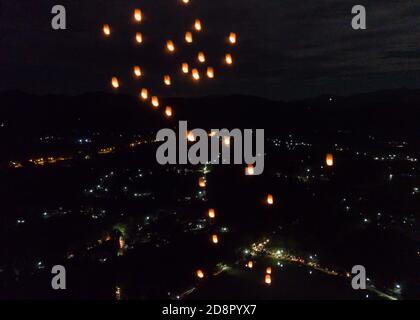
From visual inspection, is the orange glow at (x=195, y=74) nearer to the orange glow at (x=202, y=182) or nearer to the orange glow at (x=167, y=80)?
the orange glow at (x=167, y=80)

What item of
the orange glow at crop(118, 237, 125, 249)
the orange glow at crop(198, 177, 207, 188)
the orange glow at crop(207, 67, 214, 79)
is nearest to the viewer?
the orange glow at crop(207, 67, 214, 79)

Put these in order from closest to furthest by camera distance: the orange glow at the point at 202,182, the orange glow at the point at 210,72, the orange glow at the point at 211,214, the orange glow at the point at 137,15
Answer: the orange glow at the point at 137,15 < the orange glow at the point at 210,72 < the orange glow at the point at 211,214 < the orange glow at the point at 202,182

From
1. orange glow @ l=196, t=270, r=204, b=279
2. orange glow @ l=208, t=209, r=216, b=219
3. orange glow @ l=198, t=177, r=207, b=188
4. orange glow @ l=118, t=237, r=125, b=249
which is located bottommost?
orange glow @ l=196, t=270, r=204, b=279

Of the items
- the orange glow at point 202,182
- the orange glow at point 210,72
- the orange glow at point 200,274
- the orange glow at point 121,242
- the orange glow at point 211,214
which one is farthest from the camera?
the orange glow at point 202,182

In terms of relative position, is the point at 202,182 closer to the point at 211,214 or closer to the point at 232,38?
the point at 211,214

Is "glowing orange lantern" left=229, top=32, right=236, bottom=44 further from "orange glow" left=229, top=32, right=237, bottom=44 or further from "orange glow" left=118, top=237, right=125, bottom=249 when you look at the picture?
"orange glow" left=118, top=237, right=125, bottom=249

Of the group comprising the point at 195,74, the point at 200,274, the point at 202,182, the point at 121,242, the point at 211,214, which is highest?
the point at 195,74

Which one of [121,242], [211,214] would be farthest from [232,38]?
[211,214]

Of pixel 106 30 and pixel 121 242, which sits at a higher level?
pixel 106 30

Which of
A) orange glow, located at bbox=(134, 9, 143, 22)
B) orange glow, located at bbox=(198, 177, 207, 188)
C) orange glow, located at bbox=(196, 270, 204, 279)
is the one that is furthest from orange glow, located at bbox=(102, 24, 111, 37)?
orange glow, located at bbox=(198, 177, 207, 188)

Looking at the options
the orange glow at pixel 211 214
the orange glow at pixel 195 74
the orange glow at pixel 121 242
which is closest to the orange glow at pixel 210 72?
the orange glow at pixel 195 74

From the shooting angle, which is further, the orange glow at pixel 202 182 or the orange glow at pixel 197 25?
the orange glow at pixel 202 182

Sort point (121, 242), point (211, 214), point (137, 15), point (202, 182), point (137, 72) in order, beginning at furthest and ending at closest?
point (202, 182) → point (211, 214) → point (121, 242) → point (137, 72) → point (137, 15)
